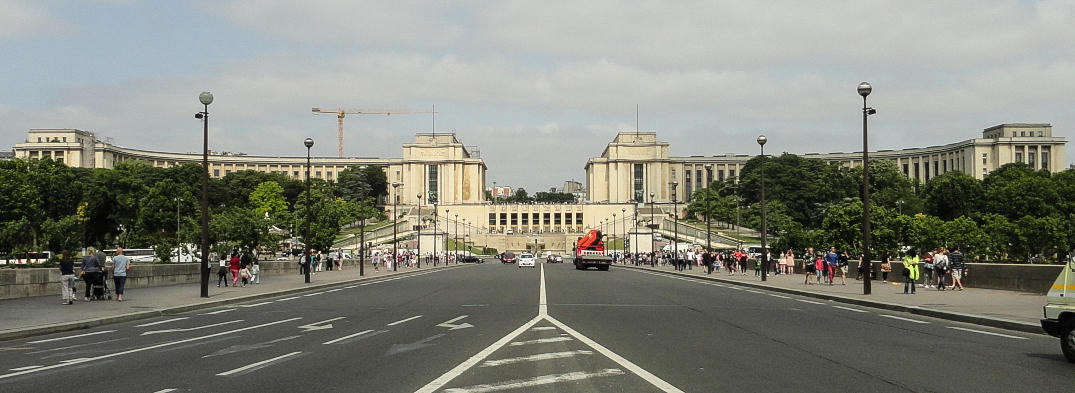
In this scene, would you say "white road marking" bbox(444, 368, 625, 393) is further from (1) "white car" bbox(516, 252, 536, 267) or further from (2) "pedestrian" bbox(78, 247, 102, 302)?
(1) "white car" bbox(516, 252, 536, 267)

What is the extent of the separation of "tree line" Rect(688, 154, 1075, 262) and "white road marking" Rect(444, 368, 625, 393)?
1434 inches

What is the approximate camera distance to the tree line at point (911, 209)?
60.7 meters

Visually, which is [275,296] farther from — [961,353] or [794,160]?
[794,160]

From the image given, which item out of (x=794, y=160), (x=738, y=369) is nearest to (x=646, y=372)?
(x=738, y=369)

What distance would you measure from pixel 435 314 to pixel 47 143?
179157 millimetres

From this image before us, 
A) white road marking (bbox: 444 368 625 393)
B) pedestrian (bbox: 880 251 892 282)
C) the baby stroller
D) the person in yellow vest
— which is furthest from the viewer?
pedestrian (bbox: 880 251 892 282)

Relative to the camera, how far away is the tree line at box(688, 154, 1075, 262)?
2391 inches

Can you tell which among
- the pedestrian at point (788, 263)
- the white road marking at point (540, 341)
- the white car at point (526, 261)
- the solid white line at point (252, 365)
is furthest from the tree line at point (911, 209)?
the solid white line at point (252, 365)

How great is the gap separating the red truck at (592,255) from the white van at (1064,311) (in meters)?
54.0

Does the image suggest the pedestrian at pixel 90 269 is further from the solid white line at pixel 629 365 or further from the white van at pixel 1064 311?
the white van at pixel 1064 311

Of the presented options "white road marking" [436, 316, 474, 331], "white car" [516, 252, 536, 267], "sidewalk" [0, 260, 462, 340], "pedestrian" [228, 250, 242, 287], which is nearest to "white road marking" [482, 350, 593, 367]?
"white road marking" [436, 316, 474, 331]

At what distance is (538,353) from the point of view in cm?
1254

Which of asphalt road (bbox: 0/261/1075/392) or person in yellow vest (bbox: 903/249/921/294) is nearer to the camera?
asphalt road (bbox: 0/261/1075/392)

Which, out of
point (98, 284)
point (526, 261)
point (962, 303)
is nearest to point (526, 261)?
point (526, 261)
